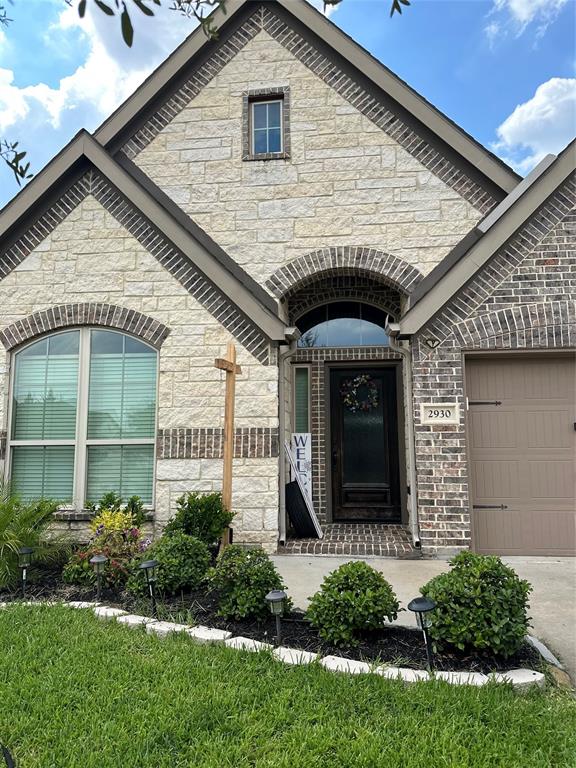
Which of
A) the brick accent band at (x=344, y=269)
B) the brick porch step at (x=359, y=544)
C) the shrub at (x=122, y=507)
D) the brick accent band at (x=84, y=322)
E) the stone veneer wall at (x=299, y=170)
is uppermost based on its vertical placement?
the stone veneer wall at (x=299, y=170)

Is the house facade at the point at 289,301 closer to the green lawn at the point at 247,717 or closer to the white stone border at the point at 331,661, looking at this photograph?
the white stone border at the point at 331,661

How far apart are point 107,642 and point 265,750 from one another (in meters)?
1.65

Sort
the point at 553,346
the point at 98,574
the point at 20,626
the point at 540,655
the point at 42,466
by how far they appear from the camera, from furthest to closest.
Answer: the point at 42,466 < the point at 553,346 < the point at 98,574 < the point at 20,626 < the point at 540,655

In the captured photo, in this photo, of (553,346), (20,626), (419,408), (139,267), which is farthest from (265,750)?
(139,267)

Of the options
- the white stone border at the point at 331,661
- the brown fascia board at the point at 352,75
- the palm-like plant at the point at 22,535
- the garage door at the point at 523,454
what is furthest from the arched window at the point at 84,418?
the garage door at the point at 523,454

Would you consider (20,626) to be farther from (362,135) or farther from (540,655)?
(362,135)

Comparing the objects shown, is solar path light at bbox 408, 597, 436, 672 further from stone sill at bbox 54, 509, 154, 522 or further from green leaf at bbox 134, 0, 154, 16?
stone sill at bbox 54, 509, 154, 522

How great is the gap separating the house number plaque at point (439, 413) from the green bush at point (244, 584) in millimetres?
3244

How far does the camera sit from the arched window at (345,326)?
8875 mm

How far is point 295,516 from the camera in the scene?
294 inches

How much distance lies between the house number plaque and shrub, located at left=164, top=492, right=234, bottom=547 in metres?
2.72

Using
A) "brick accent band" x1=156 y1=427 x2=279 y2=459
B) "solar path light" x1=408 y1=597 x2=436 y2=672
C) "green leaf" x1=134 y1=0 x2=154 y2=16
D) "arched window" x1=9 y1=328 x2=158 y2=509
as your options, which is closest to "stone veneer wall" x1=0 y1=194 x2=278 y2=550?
"brick accent band" x1=156 y1=427 x2=279 y2=459

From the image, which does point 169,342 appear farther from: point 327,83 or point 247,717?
point 247,717

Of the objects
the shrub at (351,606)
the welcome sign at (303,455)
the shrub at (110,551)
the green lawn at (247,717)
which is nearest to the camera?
the green lawn at (247,717)
